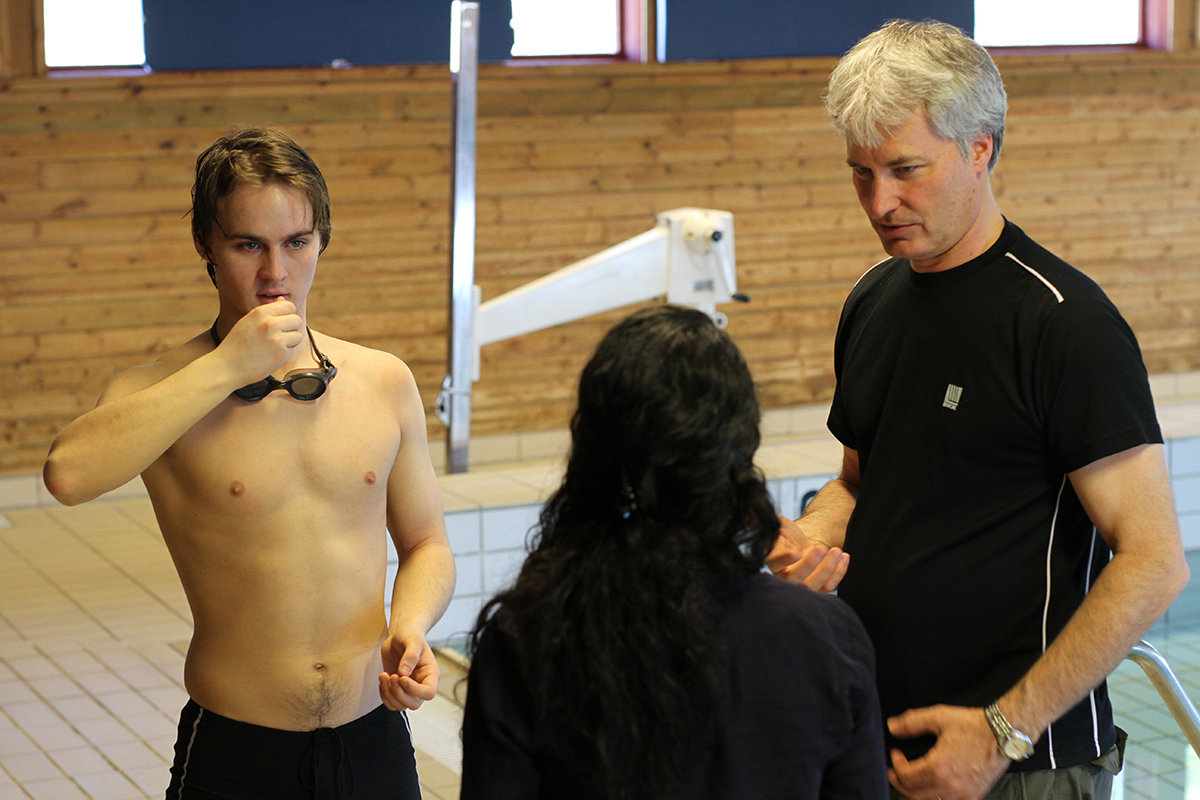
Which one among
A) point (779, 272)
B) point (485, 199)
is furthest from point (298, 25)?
point (779, 272)

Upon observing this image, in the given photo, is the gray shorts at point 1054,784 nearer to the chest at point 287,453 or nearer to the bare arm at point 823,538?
the bare arm at point 823,538

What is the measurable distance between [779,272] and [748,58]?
131 cm

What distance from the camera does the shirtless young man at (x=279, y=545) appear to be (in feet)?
5.23

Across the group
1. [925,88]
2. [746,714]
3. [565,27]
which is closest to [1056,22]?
[565,27]

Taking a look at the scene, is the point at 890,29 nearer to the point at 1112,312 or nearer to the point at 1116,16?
the point at 1112,312

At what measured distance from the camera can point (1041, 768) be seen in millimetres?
1459

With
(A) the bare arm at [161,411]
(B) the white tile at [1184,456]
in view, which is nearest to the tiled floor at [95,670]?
(A) the bare arm at [161,411]

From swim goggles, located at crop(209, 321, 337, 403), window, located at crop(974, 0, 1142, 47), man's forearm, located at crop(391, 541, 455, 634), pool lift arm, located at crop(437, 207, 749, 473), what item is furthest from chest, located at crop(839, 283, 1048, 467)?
window, located at crop(974, 0, 1142, 47)

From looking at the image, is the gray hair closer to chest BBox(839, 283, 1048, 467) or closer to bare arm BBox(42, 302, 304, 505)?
chest BBox(839, 283, 1048, 467)

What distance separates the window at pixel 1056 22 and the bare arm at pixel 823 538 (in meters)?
6.73

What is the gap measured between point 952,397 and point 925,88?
0.38 m

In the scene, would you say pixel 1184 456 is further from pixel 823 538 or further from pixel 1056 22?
pixel 823 538

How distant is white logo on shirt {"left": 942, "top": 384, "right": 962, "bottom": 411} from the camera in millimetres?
1521

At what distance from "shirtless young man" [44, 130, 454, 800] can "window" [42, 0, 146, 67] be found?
518cm
